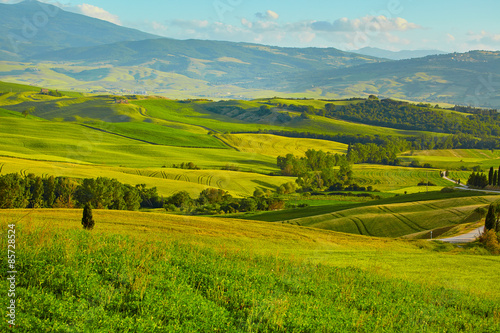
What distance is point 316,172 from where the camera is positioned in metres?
130

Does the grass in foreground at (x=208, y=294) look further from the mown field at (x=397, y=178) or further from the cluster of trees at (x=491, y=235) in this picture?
the mown field at (x=397, y=178)

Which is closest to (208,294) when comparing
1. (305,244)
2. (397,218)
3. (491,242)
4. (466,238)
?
(305,244)

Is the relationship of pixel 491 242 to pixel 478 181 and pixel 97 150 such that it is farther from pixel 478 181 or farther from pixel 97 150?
pixel 97 150

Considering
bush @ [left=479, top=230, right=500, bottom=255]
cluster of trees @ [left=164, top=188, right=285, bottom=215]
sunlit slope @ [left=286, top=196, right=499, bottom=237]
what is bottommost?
cluster of trees @ [left=164, top=188, right=285, bottom=215]

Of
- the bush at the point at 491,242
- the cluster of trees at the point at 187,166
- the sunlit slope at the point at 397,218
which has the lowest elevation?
the sunlit slope at the point at 397,218

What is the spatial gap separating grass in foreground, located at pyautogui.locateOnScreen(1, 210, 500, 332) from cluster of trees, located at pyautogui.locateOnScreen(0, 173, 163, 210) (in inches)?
2257

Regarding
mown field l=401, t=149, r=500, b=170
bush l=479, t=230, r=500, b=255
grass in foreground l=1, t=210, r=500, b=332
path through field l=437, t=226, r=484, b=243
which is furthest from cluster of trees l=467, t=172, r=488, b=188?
grass in foreground l=1, t=210, r=500, b=332

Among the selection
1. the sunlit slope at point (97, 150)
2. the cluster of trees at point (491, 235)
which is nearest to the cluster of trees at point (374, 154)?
the sunlit slope at point (97, 150)

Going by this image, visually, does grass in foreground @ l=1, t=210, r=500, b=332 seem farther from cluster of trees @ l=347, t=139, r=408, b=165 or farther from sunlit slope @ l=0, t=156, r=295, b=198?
cluster of trees @ l=347, t=139, r=408, b=165

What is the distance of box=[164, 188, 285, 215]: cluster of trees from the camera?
7619 cm

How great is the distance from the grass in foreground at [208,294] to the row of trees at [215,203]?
193ft

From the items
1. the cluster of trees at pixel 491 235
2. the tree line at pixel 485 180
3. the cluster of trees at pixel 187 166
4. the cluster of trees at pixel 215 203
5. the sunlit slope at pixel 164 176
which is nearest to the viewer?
the cluster of trees at pixel 491 235

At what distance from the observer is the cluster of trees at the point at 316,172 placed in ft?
392

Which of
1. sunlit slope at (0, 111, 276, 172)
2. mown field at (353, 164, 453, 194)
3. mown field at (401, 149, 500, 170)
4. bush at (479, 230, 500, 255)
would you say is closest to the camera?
bush at (479, 230, 500, 255)
